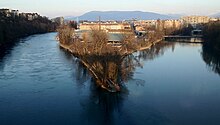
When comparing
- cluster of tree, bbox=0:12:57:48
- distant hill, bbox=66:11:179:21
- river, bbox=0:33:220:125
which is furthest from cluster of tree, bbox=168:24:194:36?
distant hill, bbox=66:11:179:21

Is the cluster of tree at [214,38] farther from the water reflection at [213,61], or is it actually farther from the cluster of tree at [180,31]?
the cluster of tree at [180,31]

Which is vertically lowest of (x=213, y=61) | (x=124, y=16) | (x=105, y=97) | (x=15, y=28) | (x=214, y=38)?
(x=105, y=97)

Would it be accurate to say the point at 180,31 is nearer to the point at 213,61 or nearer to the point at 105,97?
the point at 213,61

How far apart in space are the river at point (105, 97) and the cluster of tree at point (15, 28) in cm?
555

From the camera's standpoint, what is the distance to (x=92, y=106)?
15.4ft

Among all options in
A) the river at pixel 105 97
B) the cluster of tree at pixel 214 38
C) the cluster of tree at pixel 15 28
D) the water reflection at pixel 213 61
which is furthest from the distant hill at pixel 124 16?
the river at pixel 105 97

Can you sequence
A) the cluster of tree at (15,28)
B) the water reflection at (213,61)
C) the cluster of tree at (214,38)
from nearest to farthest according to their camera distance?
the water reflection at (213,61), the cluster of tree at (214,38), the cluster of tree at (15,28)

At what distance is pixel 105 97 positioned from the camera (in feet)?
16.9

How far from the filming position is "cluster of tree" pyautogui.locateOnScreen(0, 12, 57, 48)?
13062 millimetres

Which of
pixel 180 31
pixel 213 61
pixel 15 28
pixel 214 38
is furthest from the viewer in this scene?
pixel 180 31

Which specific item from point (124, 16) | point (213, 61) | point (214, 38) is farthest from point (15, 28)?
point (124, 16)

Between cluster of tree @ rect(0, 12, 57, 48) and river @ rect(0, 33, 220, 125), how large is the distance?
18.2ft

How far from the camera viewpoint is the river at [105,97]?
4168 mm

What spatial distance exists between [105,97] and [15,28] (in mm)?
12862
